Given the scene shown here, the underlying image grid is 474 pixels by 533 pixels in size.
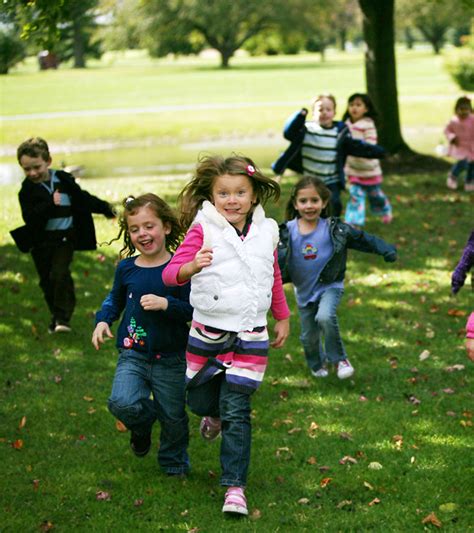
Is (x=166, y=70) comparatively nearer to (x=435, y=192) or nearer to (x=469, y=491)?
(x=435, y=192)

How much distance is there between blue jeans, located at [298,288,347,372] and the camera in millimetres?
7188

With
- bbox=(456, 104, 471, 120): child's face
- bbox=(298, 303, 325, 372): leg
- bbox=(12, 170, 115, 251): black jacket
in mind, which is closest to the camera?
bbox=(298, 303, 325, 372): leg

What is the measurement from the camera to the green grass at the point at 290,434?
5238 millimetres

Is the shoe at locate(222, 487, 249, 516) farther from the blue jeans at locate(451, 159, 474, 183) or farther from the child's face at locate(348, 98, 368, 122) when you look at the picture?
the blue jeans at locate(451, 159, 474, 183)

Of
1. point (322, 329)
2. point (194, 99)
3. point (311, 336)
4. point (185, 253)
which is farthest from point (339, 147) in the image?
point (194, 99)

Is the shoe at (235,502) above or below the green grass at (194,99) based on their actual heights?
above

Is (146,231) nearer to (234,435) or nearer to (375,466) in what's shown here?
(234,435)

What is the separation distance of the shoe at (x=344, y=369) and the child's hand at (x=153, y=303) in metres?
2.35

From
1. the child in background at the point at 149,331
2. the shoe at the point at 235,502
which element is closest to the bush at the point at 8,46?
the child in background at the point at 149,331

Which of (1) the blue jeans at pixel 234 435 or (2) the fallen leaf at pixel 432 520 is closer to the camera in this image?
(2) the fallen leaf at pixel 432 520

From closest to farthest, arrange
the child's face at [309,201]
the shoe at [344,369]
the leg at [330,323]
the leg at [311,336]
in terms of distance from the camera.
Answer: the child's face at [309,201] < the leg at [330,323] < the shoe at [344,369] < the leg at [311,336]

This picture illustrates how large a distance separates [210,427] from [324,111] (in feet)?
18.0

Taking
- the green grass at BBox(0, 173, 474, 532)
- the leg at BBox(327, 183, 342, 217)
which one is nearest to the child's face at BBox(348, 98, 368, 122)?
the leg at BBox(327, 183, 342, 217)

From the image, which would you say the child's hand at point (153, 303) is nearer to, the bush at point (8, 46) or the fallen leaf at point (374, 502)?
the fallen leaf at point (374, 502)
